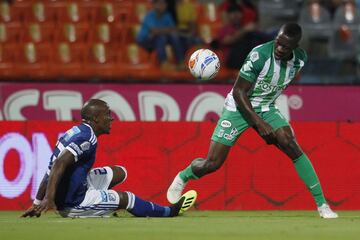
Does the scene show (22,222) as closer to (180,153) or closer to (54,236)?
(54,236)

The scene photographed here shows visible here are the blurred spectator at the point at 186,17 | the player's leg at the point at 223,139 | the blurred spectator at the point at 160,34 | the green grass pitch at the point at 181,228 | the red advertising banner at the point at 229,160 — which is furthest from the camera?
the blurred spectator at the point at 186,17

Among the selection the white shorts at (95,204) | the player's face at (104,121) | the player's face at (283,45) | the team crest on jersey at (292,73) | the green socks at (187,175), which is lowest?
the green socks at (187,175)

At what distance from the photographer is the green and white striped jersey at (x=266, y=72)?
10000 mm

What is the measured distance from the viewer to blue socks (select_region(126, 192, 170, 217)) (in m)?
9.73

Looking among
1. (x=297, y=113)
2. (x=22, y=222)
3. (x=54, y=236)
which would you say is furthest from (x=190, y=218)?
(x=297, y=113)

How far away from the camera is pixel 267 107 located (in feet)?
33.6

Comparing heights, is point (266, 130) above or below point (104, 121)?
below

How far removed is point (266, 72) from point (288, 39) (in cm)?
54

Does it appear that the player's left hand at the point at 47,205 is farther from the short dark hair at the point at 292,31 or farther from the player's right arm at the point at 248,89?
the short dark hair at the point at 292,31

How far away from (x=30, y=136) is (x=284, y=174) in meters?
3.08

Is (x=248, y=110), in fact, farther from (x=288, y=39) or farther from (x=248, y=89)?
(x=288, y=39)

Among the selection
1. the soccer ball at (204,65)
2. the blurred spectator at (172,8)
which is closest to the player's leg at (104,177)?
the soccer ball at (204,65)

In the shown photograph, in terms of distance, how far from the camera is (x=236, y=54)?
598 inches

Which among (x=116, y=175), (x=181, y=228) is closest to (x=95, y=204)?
(x=116, y=175)
